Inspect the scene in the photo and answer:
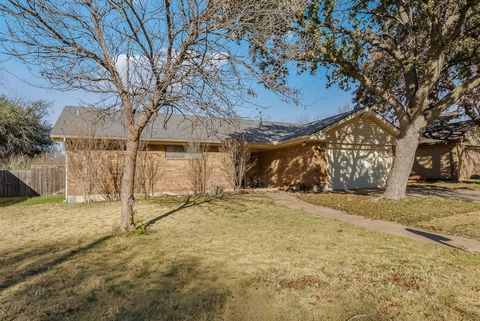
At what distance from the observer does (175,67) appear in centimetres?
555

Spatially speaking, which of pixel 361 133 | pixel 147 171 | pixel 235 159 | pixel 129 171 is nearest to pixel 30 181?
pixel 147 171

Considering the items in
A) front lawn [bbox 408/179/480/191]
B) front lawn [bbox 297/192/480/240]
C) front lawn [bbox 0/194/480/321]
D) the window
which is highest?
the window

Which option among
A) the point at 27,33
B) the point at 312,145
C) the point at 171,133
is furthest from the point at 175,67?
the point at 312,145

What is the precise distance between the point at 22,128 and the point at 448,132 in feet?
95.9

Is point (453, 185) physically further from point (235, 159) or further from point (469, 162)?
point (235, 159)

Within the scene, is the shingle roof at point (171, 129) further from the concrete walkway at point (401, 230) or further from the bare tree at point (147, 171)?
the concrete walkway at point (401, 230)

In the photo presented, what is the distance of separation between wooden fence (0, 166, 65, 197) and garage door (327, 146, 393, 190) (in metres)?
14.7

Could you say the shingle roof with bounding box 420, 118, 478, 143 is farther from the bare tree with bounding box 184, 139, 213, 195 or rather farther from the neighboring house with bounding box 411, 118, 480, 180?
the bare tree with bounding box 184, 139, 213, 195

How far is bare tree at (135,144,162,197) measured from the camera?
44.2 ft

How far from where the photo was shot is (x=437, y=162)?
2019 centimetres

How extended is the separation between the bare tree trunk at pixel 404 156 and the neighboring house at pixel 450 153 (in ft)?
35.1

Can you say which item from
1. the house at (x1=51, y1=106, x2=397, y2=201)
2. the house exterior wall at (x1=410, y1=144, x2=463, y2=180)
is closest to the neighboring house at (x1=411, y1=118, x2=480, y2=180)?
the house exterior wall at (x1=410, y1=144, x2=463, y2=180)

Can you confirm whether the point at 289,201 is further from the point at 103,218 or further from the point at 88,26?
the point at 88,26

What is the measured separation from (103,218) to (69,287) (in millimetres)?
5083
